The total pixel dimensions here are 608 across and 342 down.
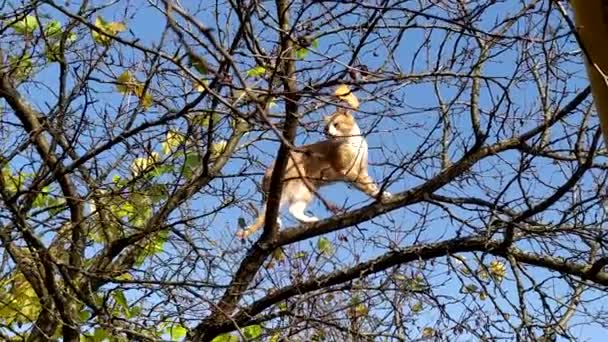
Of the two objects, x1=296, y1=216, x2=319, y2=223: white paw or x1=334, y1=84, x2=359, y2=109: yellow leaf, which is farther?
x1=296, y1=216, x2=319, y2=223: white paw

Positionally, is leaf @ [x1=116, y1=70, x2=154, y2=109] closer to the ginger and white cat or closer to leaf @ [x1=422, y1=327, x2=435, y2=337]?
the ginger and white cat

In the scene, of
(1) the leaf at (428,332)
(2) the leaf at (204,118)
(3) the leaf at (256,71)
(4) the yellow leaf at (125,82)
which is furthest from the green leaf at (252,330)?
(3) the leaf at (256,71)

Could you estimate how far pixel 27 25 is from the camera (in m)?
3.43

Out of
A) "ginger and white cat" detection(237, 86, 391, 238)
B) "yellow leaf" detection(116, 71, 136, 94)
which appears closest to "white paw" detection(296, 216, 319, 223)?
"ginger and white cat" detection(237, 86, 391, 238)

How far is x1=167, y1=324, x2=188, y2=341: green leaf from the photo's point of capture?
3.83 meters

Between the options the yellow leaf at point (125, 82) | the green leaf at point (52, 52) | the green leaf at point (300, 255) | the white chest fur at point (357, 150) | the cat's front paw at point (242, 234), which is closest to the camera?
the yellow leaf at point (125, 82)

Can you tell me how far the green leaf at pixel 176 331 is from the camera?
383cm

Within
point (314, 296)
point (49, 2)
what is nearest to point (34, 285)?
point (314, 296)

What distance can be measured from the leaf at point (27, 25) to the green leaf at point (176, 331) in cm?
152

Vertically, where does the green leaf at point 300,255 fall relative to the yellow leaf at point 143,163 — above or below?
above

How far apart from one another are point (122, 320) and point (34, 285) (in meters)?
0.75

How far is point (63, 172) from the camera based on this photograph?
3662mm

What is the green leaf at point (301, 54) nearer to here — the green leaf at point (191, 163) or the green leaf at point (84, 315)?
the green leaf at point (191, 163)

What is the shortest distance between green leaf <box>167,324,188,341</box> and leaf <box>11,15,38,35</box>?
1522 mm
